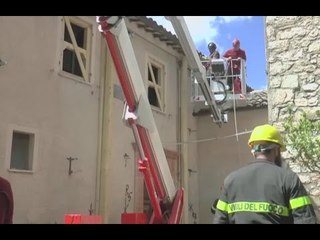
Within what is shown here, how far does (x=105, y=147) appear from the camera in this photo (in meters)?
8.49

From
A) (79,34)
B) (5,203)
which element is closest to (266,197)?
(5,203)

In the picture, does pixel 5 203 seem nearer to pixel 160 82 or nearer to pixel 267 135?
pixel 267 135

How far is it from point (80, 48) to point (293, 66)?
4054 mm

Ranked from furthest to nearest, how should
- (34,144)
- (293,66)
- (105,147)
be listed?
(105,147)
(34,144)
(293,66)

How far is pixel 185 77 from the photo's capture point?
1177 cm

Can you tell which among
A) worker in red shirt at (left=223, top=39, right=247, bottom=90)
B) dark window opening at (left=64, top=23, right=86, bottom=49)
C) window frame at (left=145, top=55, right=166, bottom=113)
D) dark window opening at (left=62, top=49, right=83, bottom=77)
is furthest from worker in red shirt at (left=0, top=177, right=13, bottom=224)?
worker in red shirt at (left=223, top=39, right=247, bottom=90)

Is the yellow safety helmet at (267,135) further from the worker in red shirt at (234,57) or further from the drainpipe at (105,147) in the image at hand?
the worker in red shirt at (234,57)

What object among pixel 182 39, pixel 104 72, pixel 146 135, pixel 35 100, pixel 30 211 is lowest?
pixel 30 211

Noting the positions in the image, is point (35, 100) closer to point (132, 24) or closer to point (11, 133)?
point (11, 133)

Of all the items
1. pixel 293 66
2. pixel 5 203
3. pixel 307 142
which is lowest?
pixel 5 203

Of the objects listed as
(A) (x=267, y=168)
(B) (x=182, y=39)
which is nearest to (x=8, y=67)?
(B) (x=182, y=39)

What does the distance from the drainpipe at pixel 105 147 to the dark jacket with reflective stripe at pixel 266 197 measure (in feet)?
17.7
